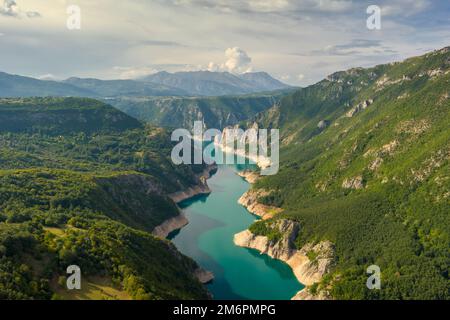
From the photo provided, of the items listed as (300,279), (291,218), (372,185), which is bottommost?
(300,279)

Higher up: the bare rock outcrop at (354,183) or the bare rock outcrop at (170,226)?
the bare rock outcrop at (354,183)

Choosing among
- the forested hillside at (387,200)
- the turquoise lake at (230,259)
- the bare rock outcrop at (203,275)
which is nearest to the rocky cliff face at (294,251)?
the turquoise lake at (230,259)

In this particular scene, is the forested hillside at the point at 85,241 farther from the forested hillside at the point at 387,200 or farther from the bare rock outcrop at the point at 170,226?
the forested hillside at the point at 387,200

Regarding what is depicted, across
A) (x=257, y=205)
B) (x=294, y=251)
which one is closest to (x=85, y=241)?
A: (x=294, y=251)

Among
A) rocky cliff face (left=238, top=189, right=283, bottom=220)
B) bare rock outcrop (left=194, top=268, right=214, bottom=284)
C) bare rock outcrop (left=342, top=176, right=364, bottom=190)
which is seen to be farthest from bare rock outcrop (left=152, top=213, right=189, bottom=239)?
bare rock outcrop (left=342, top=176, right=364, bottom=190)

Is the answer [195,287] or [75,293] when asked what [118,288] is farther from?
[195,287]

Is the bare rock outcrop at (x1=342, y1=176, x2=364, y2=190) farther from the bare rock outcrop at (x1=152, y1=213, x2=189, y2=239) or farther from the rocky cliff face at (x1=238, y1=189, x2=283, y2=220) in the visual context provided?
the bare rock outcrop at (x1=152, y1=213, x2=189, y2=239)
